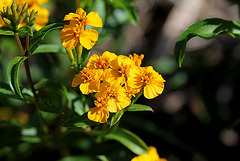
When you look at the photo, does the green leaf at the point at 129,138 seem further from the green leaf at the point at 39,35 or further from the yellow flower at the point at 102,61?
the green leaf at the point at 39,35

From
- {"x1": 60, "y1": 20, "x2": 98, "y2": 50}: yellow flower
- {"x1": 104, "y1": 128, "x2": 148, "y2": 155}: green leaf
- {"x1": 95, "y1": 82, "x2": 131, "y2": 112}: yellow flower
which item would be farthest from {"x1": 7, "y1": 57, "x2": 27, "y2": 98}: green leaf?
{"x1": 104, "y1": 128, "x2": 148, "y2": 155}: green leaf

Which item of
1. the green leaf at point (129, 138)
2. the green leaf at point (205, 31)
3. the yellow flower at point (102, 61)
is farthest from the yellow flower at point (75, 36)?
the green leaf at point (129, 138)

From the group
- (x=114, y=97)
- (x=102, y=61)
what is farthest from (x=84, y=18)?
(x=114, y=97)

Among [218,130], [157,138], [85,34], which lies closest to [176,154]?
[157,138]

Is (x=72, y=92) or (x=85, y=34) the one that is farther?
(x=72, y=92)

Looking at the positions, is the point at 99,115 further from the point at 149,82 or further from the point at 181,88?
the point at 181,88

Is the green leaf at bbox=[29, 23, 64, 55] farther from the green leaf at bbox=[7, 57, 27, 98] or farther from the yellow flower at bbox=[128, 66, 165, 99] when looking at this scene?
the yellow flower at bbox=[128, 66, 165, 99]

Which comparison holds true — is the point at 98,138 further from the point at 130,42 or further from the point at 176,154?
the point at 130,42
